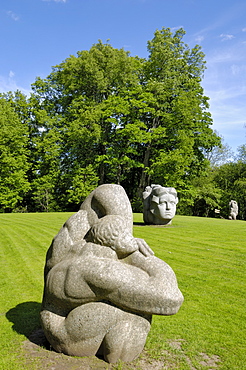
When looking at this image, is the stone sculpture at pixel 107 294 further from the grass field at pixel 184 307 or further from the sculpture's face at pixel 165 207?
the sculpture's face at pixel 165 207

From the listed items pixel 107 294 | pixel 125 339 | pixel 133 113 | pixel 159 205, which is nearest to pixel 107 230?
pixel 107 294

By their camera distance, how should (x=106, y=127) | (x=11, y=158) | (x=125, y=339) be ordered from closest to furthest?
(x=125, y=339) < (x=11, y=158) < (x=106, y=127)

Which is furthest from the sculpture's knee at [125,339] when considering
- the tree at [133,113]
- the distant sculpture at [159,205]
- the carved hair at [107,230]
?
the tree at [133,113]

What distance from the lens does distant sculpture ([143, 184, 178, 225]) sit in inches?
683

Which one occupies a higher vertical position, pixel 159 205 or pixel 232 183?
pixel 232 183

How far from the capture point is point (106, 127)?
108 ft

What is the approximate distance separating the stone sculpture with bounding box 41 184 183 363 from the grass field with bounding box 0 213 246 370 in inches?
14.9

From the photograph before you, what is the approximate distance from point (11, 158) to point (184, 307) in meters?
26.7

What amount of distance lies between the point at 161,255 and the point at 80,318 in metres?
7.56

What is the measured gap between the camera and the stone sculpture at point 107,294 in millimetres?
4344

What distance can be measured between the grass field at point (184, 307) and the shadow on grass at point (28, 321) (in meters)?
0.02

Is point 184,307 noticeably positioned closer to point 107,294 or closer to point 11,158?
point 107,294

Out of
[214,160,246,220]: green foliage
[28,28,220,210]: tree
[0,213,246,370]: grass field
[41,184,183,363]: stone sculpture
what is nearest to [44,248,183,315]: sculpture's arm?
[41,184,183,363]: stone sculpture

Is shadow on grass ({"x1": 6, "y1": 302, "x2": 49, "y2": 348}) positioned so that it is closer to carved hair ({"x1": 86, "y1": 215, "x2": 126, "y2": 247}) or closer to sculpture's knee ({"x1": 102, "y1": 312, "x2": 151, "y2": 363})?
sculpture's knee ({"x1": 102, "y1": 312, "x2": 151, "y2": 363})
